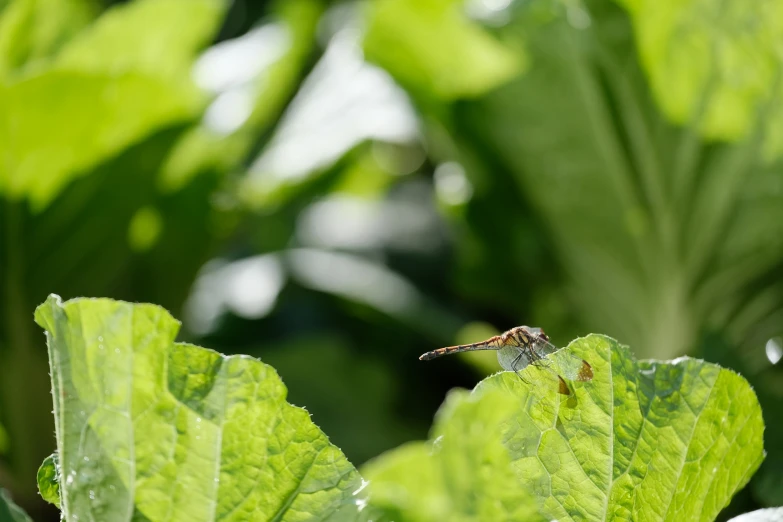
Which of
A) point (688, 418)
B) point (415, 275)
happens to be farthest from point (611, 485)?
point (415, 275)

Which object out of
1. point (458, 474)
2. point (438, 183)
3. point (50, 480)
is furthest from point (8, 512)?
point (438, 183)

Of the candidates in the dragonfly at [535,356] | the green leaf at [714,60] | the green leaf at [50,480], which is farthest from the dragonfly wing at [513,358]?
the green leaf at [714,60]

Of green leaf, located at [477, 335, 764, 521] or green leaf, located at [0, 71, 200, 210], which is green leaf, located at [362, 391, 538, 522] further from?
green leaf, located at [0, 71, 200, 210]

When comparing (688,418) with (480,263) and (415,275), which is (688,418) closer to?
(480,263)

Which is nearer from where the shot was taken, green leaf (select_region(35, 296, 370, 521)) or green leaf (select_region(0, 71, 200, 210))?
green leaf (select_region(35, 296, 370, 521))

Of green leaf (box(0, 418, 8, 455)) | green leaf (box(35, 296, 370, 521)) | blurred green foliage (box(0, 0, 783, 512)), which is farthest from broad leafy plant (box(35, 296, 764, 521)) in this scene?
green leaf (box(0, 418, 8, 455))

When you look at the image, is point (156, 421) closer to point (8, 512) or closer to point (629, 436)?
point (8, 512)

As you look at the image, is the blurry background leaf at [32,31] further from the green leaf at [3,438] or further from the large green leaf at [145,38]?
the green leaf at [3,438]
